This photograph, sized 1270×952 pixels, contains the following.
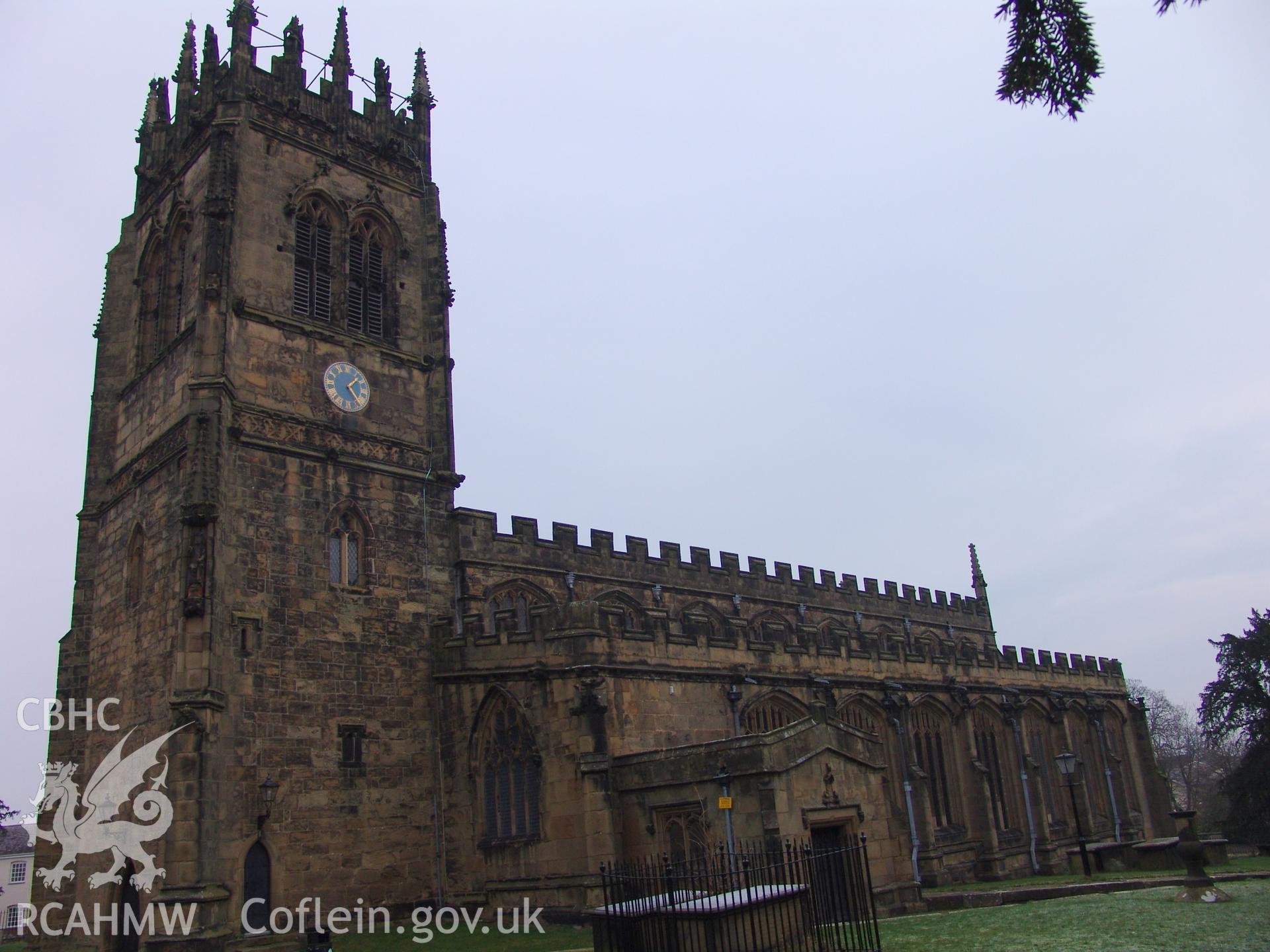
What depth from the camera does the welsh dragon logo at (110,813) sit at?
18188 millimetres

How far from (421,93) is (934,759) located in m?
23.3

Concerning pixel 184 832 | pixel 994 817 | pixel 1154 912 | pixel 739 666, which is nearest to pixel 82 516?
pixel 184 832

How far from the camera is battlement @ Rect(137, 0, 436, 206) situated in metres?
24.1

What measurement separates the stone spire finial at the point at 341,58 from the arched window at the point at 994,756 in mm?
24949

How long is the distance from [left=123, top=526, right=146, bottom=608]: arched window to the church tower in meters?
0.08

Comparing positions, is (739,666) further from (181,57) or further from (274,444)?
(181,57)

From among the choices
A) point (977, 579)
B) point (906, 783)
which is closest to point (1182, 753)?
point (977, 579)

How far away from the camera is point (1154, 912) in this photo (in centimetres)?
1380

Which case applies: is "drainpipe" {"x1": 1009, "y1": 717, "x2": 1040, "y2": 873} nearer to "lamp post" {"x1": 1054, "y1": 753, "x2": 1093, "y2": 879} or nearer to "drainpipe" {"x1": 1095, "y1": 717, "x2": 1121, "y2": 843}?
"lamp post" {"x1": 1054, "y1": 753, "x2": 1093, "y2": 879}

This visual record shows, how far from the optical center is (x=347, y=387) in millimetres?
23406

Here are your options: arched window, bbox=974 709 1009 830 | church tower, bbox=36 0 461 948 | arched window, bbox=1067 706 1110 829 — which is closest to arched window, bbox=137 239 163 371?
church tower, bbox=36 0 461 948

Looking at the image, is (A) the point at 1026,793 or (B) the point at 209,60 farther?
(A) the point at 1026,793

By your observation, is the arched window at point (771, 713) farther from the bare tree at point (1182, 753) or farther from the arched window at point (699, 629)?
the bare tree at point (1182, 753)

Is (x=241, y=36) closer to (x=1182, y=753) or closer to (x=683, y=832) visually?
(x=683, y=832)
